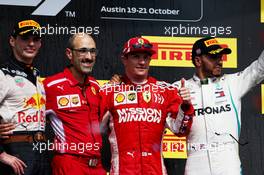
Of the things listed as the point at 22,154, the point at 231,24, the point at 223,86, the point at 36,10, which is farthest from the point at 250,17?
the point at 22,154

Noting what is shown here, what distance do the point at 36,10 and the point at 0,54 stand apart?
0.45m

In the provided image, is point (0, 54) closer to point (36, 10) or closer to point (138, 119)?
point (36, 10)

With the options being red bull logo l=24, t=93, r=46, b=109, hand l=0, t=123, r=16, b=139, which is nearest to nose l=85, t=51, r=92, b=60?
red bull logo l=24, t=93, r=46, b=109

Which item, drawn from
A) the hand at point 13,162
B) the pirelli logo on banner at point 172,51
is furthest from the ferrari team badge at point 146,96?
the hand at point 13,162

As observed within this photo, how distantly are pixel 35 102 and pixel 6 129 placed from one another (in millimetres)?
271

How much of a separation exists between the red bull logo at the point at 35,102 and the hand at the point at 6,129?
16 centimetres

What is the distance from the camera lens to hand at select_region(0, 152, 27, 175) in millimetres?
3922

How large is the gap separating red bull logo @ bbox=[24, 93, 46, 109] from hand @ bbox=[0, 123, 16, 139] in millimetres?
162

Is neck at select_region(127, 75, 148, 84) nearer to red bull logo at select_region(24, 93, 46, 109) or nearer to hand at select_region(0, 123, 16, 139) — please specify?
red bull logo at select_region(24, 93, 46, 109)

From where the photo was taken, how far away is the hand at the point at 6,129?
12.9 feet

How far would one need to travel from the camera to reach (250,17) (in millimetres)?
5121

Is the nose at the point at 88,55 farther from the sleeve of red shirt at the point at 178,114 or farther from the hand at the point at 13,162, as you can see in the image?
the hand at the point at 13,162

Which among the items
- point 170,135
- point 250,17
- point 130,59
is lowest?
point 170,135
